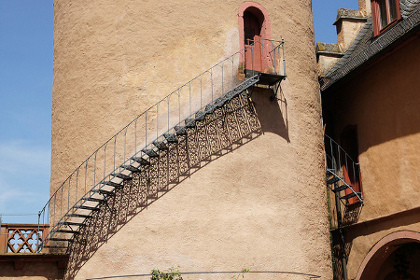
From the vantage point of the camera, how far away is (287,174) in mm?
15508

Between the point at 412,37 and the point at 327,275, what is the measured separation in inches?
235

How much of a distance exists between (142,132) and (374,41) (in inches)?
273

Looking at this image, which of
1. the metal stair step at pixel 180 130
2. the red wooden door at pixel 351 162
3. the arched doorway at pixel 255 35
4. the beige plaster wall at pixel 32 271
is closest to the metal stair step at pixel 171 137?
the metal stair step at pixel 180 130

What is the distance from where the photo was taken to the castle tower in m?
14.3

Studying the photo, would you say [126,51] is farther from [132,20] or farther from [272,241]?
[272,241]

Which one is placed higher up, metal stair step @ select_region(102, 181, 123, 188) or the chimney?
the chimney

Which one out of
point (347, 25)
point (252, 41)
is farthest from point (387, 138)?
point (347, 25)

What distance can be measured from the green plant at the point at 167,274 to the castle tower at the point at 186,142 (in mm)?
146

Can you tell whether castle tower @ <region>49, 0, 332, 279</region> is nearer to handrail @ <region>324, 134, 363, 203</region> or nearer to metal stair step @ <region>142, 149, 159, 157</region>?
metal stair step @ <region>142, 149, 159, 157</region>

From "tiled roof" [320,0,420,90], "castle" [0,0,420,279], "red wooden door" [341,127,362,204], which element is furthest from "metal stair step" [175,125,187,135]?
"tiled roof" [320,0,420,90]

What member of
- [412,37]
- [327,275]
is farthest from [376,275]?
[412,37]

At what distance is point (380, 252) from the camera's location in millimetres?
15742

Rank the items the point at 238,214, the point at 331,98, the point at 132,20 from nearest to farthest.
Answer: the point at 238,214 < the point at 132,20 < the point at 331,98

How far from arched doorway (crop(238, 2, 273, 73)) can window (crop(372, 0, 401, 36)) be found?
3377 millimetres
